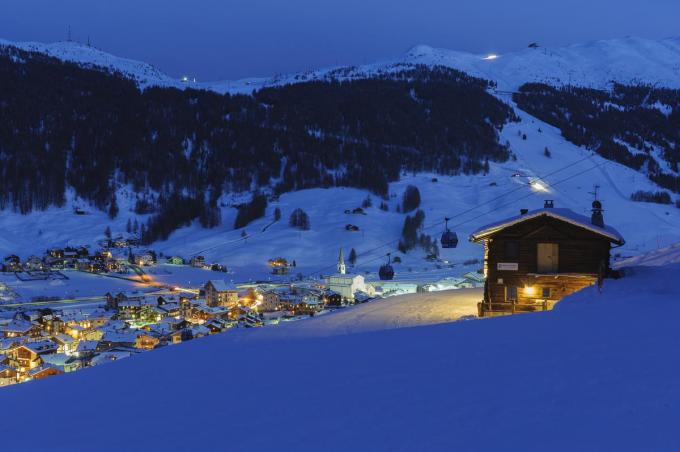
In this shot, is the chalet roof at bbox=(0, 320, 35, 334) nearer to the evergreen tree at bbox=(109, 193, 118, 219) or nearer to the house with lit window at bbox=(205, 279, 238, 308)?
the house with lit window at bbox=(205, 279, 238, 308)

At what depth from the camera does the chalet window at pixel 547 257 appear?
564 inches

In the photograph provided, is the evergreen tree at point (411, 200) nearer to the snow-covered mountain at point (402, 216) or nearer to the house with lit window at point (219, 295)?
the snow-covered mountain at point (402, 216)

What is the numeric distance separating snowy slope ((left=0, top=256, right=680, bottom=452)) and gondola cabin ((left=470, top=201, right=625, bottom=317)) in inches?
226

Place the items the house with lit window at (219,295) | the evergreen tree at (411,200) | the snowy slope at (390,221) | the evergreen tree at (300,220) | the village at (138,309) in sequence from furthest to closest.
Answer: the evergreen tree at (411,200)
the evergreen tree at (300,220)
the snowy slope at (390,221)
the house with lit window at (219,295)
the village at (138,309)

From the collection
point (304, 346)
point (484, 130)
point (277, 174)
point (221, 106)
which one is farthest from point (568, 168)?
→ point (304, 346)

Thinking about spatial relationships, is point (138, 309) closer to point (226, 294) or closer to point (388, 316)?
point (226, 294)

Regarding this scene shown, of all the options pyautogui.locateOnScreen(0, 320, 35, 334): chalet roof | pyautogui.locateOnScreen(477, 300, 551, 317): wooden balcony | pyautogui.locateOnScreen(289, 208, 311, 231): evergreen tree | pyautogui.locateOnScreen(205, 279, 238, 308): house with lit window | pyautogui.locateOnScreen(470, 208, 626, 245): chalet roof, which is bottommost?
pyautogui.locateOnScreen(0, 320, 35, 334): chalet roof

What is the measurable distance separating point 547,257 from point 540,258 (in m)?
0.17

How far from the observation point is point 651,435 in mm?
3836

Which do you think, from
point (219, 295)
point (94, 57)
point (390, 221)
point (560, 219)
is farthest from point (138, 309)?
point (94, 57)

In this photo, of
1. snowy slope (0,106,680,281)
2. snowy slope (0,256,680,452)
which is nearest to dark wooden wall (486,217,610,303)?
snowy slope (0,256,680,452)

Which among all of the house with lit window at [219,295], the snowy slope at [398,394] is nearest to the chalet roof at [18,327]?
the house with lit window at [219,295]

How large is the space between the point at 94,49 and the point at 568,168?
16787 cm

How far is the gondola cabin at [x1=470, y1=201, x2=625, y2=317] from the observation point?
14062mm
